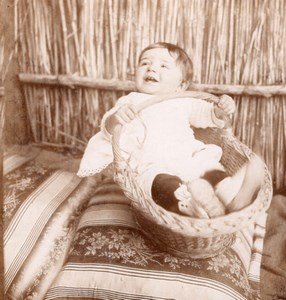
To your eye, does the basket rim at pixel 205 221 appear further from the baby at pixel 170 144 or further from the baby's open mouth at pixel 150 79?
the baby's open mouth at pixel 150 79

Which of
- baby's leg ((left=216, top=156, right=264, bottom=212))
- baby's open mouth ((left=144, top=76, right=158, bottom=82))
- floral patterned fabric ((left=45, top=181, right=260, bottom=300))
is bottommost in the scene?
floral patterned fabric ((left=45, top=181, right=260, bottom=300))

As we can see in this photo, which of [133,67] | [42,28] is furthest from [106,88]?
[42,28]

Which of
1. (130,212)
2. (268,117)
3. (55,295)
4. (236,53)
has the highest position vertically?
(236,53)

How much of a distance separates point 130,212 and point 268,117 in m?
0.33

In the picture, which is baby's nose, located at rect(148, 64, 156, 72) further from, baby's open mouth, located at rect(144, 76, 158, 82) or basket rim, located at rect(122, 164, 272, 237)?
basket rim, located at rect(122, 164, 272, 237)

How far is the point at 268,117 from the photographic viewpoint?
88 cm

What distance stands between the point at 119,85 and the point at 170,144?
180mm

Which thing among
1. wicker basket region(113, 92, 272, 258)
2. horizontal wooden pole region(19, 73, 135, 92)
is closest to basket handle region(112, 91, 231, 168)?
wicker basket region(113, 92, 272, 258)

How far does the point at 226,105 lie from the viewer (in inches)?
33.3

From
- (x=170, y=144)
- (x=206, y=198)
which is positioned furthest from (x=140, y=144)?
(x=206, y=198)

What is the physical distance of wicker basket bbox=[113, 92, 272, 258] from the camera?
0.69 metres

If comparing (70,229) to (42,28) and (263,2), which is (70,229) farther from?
(263,2)

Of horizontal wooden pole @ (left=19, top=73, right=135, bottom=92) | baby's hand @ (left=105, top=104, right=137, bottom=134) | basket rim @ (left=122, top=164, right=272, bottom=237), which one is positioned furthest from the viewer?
horizontal wooden pole @ (left=19, top=73, right=135, bottom=92)

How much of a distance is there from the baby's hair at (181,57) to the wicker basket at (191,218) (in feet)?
0.20
